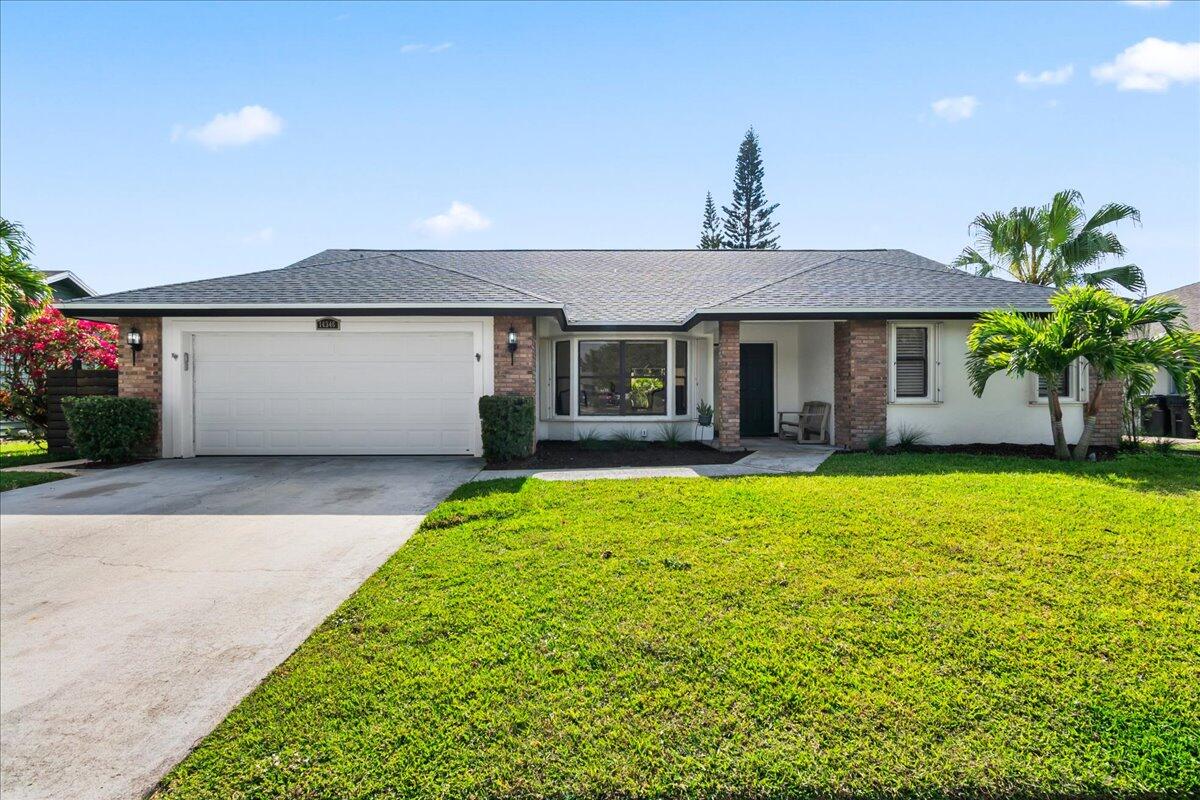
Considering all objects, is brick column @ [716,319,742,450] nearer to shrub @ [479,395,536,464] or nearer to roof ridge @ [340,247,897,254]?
shrub @ [479,395,536,464]

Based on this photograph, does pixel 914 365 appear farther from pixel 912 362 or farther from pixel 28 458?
pixel 28 458

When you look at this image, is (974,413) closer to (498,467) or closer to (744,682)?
(498,467)

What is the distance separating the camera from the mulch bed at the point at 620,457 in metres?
9.26

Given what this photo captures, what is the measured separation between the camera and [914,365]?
1066cm

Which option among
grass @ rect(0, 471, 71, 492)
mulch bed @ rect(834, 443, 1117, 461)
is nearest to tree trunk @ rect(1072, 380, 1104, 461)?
mulch bed @ rect(834, 443, 1117, 461)

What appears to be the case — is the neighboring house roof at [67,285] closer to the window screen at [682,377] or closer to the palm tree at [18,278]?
the palm tree at [18,278]

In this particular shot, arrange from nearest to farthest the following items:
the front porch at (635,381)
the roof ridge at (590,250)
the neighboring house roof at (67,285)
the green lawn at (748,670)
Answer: the green lawn at (748,670) < the front porch at (635,381) < the roof ridge at (590,250) < the neighboring house roof at (67,285)

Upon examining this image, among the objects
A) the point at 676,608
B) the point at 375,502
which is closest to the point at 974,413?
the point at 676,608

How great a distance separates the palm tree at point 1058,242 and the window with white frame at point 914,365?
24.4ft

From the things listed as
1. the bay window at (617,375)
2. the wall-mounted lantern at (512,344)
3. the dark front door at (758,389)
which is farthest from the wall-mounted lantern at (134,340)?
the dark front door at (758,389)

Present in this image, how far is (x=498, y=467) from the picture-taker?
909 centimetres

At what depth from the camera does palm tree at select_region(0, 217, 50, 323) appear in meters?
10.5

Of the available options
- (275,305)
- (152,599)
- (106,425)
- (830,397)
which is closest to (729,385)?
(830,397)

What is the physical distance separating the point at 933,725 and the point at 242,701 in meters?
3.16
